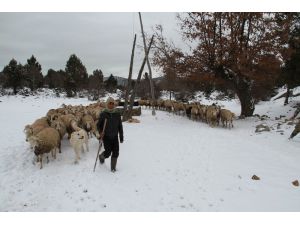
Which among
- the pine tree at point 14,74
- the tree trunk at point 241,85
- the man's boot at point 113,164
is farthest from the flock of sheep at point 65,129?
A: the pine tree at point 14,74

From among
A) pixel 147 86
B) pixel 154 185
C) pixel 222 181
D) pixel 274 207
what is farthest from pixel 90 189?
pixel 147 86

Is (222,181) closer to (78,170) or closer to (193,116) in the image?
(78,170)

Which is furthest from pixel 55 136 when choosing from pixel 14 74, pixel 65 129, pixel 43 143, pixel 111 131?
pixel 14 74

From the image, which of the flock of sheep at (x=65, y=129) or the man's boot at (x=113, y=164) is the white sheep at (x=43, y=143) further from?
the man's boot at (x=113, y=164)

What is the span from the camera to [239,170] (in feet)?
29.8

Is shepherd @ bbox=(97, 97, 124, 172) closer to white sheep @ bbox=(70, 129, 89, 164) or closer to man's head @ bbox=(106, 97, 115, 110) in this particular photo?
man's head @ bbox=(106, 97, 115, 110)

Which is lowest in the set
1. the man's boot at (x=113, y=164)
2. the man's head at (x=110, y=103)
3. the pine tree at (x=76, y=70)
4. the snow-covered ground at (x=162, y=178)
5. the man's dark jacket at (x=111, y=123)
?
the snow-covered ground at (x=162, y=178)

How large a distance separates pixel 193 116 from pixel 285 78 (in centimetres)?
653

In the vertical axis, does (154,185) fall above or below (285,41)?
below

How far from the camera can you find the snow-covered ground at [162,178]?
21.7ft

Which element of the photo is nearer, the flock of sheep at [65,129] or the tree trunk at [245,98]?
the flock of sheep at [65,129]

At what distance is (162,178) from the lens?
8219mm

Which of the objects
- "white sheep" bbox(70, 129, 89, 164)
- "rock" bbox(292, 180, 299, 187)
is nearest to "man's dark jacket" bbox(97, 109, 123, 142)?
"white sheep" bbox(70, 129, 89, 164)

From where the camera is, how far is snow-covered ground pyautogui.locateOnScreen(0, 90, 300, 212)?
260 inches
